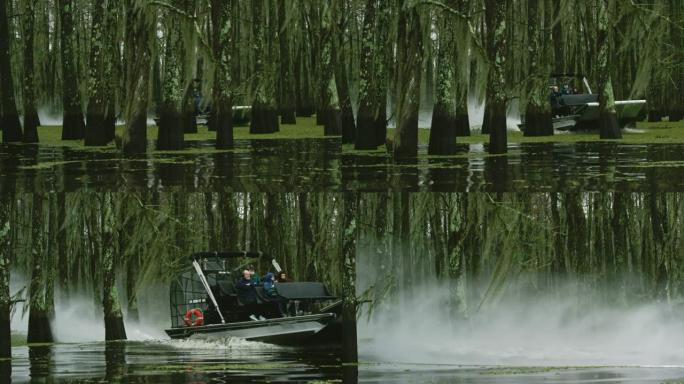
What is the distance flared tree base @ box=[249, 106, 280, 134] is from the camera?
106 feet

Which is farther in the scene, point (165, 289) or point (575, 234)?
point (165, 289)

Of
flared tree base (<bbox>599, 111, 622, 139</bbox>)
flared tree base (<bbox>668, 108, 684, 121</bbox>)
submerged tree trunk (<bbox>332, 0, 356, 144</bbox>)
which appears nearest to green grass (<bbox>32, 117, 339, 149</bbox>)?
submerged tree trunk (<bbox>332, 0, 356, 144</bbox>)

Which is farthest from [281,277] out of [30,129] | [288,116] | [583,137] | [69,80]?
[288,116]

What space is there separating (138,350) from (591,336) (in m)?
8.80

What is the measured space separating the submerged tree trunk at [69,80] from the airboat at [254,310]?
8.09 meters

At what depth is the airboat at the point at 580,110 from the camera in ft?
108

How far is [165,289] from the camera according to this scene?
2720 cm

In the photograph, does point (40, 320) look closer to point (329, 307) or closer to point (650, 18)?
point (329, 307)

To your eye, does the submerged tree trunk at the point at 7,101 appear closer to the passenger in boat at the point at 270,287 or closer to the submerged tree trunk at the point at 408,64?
the passenger in boat at the point at 270,287

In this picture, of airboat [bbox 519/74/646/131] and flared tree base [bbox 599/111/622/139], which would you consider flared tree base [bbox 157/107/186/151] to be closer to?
airboat [bbox 519/74/646/131]

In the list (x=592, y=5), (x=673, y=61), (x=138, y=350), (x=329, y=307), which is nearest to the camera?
(x=329, y=307)

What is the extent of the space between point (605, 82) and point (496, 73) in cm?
575

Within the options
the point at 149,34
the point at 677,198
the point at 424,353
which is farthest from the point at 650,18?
the point at 149,34

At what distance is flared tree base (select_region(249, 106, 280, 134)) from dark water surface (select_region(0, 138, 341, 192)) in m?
4.47
